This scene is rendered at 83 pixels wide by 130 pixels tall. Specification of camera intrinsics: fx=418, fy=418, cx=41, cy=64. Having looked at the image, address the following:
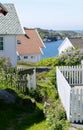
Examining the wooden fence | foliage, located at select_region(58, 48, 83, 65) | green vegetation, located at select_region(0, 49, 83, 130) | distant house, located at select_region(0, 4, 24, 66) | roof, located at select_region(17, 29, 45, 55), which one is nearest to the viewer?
green vegetation, located at select_region(0, 49, 83, 130)

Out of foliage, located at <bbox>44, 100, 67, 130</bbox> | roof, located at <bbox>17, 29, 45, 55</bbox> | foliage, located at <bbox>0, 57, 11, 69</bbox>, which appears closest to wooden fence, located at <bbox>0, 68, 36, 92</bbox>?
foliage, located at <bbox>44, 100, 67, 130</bbox>

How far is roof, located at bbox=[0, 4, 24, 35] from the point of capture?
112 feet

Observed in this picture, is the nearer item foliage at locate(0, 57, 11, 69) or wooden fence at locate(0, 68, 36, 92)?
wooden fence at locate(0, 68, 36, 92)

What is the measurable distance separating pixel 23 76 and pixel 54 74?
11.5ft

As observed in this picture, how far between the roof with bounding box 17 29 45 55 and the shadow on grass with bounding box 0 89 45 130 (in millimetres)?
55653

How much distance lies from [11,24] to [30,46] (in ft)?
131

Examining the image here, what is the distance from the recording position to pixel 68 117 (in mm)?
15305

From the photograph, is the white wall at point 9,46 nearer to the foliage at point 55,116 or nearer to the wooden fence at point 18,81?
the wooden fence at point 18,81

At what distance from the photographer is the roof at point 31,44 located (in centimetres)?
7350

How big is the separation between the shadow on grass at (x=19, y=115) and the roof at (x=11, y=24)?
17607 mm

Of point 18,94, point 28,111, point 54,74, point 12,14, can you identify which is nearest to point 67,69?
point 54,74

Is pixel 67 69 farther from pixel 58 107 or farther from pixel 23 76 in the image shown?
pixel 58 107

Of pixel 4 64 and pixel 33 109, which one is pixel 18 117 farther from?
pixel 4 64

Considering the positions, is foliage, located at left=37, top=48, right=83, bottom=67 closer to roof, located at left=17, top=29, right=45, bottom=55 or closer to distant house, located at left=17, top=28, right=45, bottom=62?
roof, located at left=17, top=29, right=45, bottom=55
